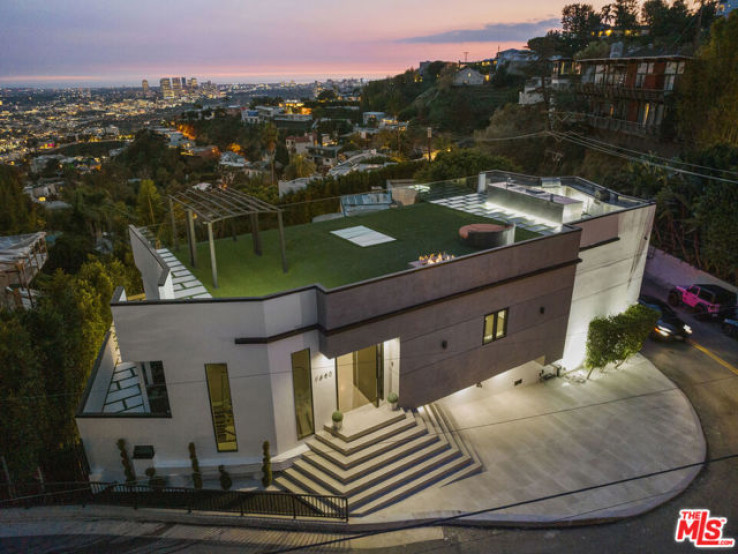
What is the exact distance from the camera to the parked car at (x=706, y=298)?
22.1 m

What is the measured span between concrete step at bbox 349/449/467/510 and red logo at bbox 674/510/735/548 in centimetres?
517

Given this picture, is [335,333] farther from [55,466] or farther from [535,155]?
[535,155]

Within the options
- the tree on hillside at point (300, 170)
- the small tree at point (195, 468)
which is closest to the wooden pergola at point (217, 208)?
the small tree at point (195, 468)

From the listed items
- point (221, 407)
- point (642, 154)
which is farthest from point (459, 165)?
point (221, 407)

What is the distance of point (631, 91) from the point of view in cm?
3978

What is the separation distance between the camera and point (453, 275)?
42.9 ft

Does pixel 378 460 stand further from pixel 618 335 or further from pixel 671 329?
pixel 671 329

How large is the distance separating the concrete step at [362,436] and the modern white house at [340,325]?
19cm

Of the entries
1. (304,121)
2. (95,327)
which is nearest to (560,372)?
(95,327)

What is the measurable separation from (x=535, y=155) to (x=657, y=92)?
549 inches

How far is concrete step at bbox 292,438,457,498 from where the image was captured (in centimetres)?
1155

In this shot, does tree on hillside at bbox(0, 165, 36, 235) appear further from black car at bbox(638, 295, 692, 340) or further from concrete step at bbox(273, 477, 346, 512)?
black car at bbox(638, 295, 692, 340)

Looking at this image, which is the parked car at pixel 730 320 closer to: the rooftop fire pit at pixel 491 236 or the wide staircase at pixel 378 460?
the rooftop fire pit at pixel 491 236

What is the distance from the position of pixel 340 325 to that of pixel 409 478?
4390mm
